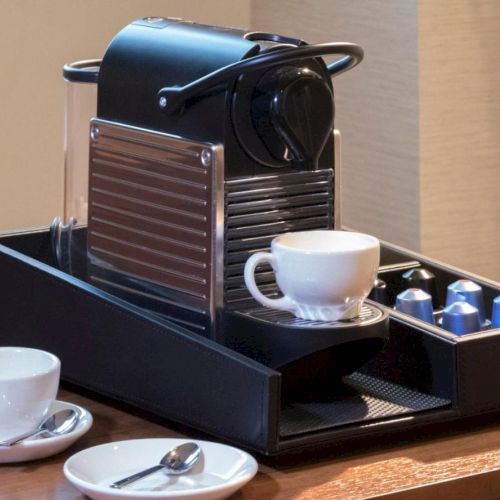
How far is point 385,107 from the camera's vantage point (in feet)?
7.77

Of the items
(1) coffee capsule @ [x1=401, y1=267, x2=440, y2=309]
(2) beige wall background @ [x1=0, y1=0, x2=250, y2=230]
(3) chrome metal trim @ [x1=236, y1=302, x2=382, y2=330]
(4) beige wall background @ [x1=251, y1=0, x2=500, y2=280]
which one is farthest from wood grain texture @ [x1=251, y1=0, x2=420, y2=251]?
(3) chrome metal trim @ [x1=236, y1=302, x2=382, y2=330]

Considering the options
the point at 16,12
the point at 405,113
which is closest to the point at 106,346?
the point at 405,113

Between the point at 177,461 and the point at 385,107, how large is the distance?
1.50m

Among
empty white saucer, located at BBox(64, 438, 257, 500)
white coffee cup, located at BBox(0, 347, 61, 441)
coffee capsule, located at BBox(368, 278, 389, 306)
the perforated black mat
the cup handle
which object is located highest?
the cup handle

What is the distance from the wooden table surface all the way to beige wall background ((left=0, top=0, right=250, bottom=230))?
5.41ft

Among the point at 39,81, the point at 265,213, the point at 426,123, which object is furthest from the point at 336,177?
the point at 39,81

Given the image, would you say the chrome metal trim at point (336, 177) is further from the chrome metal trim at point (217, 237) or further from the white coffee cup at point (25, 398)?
the white coffee cup at point (25, 398)

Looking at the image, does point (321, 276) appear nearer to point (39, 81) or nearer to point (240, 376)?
point (240, 376)

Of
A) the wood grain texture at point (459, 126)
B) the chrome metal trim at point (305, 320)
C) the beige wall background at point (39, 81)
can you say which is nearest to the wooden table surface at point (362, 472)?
the chrome metal trim at point (305, 320)

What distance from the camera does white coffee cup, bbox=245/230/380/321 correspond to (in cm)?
103

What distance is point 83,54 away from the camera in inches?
106

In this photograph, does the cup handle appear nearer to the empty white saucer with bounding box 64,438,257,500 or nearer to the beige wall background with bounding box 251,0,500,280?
the empty white saucer with bounding box 64,438,257,500

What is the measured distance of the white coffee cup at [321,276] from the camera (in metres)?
1.03

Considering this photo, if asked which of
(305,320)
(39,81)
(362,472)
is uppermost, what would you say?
(39,81)
